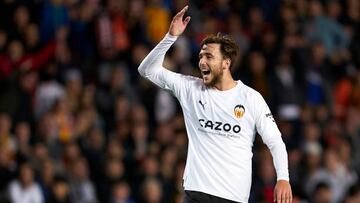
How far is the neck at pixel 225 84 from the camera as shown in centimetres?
1002

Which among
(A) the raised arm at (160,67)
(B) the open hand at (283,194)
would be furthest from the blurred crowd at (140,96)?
(B) the open hand at (283,194)

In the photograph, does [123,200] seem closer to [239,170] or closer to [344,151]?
[344,151]

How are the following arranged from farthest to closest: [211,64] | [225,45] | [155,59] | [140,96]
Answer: [140,96]
[155,59]
[225,45]
[211,64]

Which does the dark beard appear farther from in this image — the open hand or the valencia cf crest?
the open hand

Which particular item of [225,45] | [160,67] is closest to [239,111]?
[225,45]

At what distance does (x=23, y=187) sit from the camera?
48.8 ft

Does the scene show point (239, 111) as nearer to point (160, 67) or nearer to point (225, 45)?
point (225, 45)

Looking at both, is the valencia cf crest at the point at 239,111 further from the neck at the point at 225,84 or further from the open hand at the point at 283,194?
the open hand at the point at 283,194

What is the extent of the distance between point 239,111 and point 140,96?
24.2 feet

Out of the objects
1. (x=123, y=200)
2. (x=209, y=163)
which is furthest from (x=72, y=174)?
(x=209, y=163)

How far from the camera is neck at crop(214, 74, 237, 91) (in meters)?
10.0

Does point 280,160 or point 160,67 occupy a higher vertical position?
point 160,67

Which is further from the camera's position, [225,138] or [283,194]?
[225,138]

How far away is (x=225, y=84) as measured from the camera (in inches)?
396
